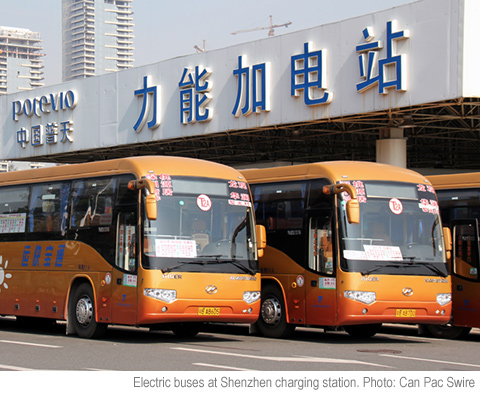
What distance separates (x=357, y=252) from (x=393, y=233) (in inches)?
29.6

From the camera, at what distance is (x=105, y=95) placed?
114ft

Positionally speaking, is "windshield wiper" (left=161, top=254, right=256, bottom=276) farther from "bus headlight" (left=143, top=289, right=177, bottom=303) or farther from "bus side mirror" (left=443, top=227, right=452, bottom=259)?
"bus side mirror" (left=443, top=227, right=452, bottom=259)

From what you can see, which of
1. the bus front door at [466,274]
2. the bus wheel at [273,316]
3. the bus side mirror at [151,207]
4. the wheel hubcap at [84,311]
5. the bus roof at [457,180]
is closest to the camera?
the bus side mirror at [151,207]

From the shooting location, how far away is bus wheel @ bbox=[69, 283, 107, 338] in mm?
15445

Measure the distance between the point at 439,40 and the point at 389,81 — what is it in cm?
180

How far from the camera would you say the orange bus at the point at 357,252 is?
49.6 feet

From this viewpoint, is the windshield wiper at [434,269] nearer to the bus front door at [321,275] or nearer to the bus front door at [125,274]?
the bus front door at [321,275]

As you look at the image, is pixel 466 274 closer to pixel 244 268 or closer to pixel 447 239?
pixel 447 239

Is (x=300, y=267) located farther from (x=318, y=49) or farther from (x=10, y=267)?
(x=318, y=49)

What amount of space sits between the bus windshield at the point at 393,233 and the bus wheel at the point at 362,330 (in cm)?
207

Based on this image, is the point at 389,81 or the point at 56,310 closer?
the point at 56,310

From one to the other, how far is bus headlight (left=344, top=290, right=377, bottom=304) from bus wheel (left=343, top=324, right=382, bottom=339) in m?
2.19

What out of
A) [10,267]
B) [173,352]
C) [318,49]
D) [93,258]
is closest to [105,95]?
[318,49]

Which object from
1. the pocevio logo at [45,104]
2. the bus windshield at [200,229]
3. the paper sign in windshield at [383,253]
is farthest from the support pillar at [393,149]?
the pocevio logo at [45,104]
